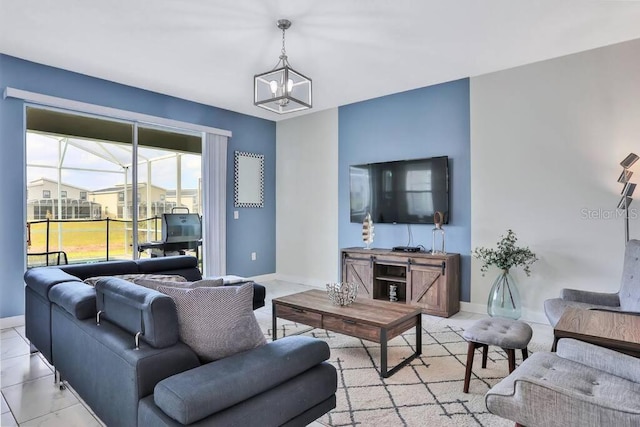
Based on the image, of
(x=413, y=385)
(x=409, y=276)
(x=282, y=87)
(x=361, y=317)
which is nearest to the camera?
(x=413, y=385)

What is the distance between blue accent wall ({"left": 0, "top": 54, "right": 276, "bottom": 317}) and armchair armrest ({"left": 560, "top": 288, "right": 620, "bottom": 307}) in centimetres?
427

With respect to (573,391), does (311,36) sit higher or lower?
higher

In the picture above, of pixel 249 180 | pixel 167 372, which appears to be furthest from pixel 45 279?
pixel 249 180

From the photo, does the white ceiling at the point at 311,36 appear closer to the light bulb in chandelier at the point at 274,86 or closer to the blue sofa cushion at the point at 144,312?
the light bulb in chandelier at the point at 274,86

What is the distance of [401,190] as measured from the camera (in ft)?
15.2

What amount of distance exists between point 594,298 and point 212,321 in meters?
2.80

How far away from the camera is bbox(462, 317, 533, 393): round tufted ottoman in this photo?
2.14 meters

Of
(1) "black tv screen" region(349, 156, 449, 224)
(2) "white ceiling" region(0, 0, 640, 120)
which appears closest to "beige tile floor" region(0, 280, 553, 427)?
(1) "black tv screen" region(349, 156, 449, 224)

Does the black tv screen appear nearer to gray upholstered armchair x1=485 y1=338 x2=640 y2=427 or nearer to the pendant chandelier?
the pendant chandelier

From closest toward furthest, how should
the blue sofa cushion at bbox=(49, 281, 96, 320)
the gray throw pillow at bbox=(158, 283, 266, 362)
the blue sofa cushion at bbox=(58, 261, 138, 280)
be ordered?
the gray throw pillow at bbox=(158, 283, 266, 362) < the blue sofa cushion at bbox=(49, 281, 96, 320) < the blue sofa cushion at bbox=(58, 261, 138, 280)

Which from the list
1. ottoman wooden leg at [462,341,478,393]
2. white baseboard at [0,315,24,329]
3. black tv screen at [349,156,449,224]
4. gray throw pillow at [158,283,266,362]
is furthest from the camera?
black tv screen at [349,156,449,224]

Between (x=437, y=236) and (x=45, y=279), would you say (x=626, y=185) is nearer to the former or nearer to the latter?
(x=437, y=236)

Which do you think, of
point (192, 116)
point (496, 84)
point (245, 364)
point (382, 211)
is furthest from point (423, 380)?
point (192, 116)

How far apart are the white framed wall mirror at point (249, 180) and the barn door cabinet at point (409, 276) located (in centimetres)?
195
